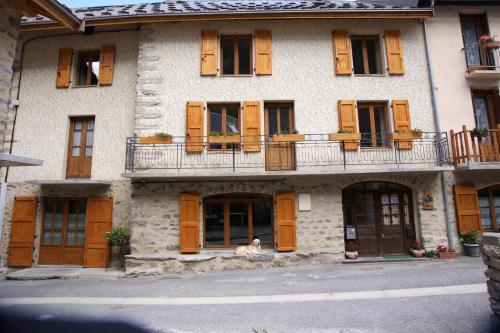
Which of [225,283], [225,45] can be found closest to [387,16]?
[225,45]

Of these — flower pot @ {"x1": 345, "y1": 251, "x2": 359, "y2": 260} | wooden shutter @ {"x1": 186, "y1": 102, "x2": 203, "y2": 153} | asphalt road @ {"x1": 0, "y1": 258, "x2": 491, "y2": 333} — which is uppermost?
wooden shutter @ {"x1": 186, "y1": 102, "x2": 203, "y2": 153}

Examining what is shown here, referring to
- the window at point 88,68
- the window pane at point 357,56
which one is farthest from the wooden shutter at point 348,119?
the window at point 88,68

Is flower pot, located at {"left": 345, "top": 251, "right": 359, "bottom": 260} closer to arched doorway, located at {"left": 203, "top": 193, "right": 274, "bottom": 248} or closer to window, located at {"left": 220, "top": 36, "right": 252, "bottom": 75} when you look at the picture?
arched doorway, located at {"left": 203, "top": 193, "right": 274, "bottom": 248}

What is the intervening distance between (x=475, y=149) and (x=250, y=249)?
7008 mm

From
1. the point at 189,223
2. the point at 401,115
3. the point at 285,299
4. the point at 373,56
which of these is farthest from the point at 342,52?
the point at 285,299

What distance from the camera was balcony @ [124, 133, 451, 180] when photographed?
9.12 meters

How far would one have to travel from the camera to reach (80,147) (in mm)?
10047

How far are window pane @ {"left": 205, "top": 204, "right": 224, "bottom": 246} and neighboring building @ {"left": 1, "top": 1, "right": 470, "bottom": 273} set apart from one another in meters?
0.03

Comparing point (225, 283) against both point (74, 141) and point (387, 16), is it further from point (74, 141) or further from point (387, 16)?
point (387, 16)

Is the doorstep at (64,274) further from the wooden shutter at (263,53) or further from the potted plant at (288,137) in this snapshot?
the wooden shutter at (263,53)

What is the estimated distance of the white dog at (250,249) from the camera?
8570 millimetres

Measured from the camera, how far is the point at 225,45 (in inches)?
402

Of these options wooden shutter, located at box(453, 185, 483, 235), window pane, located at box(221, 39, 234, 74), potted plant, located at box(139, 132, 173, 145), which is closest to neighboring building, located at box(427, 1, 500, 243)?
wooden shutter, located at box(453, 185, 483, 235)

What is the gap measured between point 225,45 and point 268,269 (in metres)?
7.05
